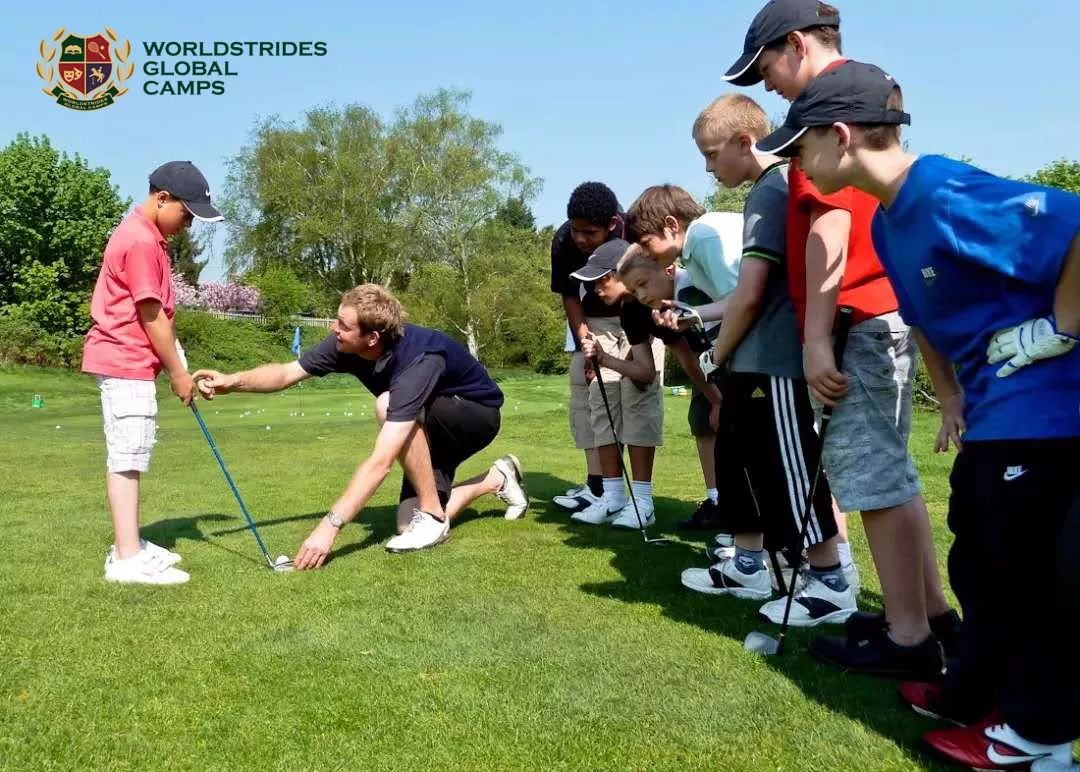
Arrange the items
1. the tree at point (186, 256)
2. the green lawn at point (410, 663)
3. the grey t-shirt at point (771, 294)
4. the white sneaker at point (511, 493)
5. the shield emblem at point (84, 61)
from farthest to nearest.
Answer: the tree at point (186, 256)
the shield emblem at point (84, 61)
the white sneaker at point (511, 493)
the grey t-shirt at point (771, 294)
the green lawn at point (410, 663)

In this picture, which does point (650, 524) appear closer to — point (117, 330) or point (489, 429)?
point (489, 429)

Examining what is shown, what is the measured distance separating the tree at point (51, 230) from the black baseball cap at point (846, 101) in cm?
3925

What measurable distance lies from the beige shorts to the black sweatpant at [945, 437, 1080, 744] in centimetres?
373

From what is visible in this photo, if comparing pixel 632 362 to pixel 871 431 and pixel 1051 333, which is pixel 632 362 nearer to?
pixel 871 431

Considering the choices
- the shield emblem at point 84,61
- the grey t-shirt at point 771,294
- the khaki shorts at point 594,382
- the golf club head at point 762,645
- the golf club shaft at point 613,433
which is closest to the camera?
the golf club head at point 762,645

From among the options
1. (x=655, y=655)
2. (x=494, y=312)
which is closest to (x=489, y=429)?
(x=655, y=655)

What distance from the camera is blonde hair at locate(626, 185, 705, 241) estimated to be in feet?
14.8

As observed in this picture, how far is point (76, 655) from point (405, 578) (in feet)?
4.99

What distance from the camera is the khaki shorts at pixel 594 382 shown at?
649 centimetres

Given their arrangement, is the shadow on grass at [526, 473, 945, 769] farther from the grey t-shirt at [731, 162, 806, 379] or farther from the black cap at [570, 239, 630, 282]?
the black cap at [570, 239, 630, 282]

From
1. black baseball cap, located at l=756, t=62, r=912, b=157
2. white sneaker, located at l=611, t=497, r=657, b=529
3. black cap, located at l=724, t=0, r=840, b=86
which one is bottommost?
white sneaker, located at l=611, t=497, r=657, b=529

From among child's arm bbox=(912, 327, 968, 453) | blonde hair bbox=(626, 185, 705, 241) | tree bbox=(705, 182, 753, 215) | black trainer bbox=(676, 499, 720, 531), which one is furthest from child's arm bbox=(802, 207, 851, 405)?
tree bbox=(705, 182, 753, 215)

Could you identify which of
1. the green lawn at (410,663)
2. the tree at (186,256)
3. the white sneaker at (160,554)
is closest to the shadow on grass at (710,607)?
the green lawn at (410,663)

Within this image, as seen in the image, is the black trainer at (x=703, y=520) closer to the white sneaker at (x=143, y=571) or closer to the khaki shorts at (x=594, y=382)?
the khaki shorts at (x=594, y=382)
